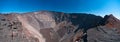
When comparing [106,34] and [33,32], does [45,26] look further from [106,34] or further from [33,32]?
[106,34]

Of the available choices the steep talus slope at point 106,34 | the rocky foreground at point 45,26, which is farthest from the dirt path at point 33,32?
the steep talus slope at point 106,34

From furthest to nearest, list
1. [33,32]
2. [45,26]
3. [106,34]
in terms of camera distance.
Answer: [45,26]
[33,32]
[106,34]

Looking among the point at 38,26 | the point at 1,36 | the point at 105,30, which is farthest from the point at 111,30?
the point at 38,26

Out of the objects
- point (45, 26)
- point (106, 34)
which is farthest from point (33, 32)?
point (106, 34)

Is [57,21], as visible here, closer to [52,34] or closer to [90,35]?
[52,34]

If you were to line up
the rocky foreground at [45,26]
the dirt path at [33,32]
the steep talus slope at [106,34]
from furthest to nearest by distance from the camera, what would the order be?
the dirt path at [33,32] → the rocky foreground at [45,26] → the steep talus slope at [106,34]

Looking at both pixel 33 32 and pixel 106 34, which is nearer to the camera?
pixel 106 34

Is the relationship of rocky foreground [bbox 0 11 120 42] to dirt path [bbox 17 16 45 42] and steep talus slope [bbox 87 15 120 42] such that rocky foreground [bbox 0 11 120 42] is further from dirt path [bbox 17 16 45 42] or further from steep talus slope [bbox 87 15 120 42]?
steep talus slope [bbox 87 15 120 42]

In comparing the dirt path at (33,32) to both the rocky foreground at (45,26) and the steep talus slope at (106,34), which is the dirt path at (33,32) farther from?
the steep talus slope at (106,34)
